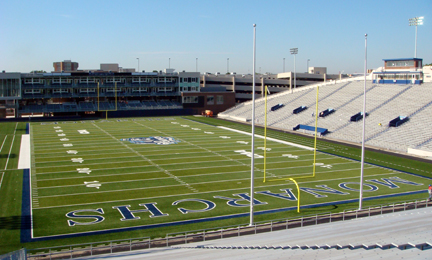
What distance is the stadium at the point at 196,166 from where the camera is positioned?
15008 millimetres

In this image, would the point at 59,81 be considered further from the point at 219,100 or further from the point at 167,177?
the point at 167,177

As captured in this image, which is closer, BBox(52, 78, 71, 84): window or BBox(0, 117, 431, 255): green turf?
BBox(0, 117, 431, 255): green turf

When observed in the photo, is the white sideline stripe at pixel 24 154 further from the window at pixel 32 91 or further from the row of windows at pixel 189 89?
the row of windows at pixel 189 89

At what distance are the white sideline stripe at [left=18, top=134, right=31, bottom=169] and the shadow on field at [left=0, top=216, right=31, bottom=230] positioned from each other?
9.73m

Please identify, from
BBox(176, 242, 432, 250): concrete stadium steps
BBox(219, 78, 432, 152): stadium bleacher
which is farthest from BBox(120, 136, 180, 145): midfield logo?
BBox(176, 242, 432, 250): concrete stadium steps

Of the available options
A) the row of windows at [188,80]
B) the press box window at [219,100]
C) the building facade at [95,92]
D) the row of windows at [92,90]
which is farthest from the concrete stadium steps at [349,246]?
the row of windows at [188,80]

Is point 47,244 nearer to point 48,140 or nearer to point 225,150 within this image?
point 225,150

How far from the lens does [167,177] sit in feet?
77.7

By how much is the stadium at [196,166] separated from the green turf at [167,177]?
0.09 metres

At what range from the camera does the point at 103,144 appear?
3466 cm

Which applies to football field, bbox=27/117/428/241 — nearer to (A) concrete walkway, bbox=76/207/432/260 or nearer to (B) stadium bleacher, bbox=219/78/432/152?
(A) concrete walkway, bbox=76/207/432/260

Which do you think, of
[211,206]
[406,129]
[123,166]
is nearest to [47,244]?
[211,206]

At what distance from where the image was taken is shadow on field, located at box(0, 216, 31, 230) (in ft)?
52.6

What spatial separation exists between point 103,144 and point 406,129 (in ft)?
83.3
